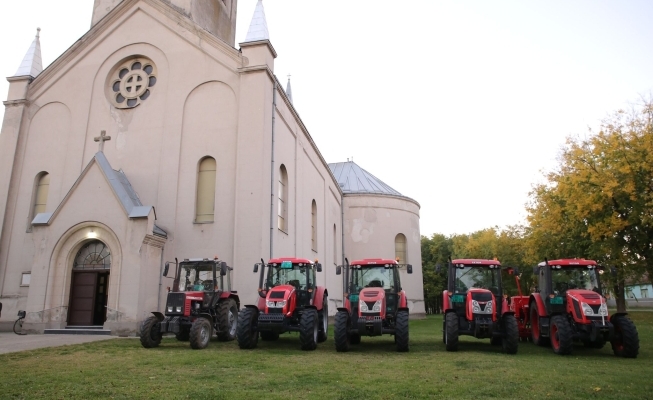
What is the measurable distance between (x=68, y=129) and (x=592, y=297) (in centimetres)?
2244

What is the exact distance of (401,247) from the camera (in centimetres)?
3984

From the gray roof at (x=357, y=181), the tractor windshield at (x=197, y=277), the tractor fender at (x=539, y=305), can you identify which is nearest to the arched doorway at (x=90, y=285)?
the tractor windshield at (x=197, y=277)

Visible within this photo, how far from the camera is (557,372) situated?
9492 millimetres

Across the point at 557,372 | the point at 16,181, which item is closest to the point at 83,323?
the point at 16,181

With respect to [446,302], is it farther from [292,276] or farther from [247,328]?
[247,328]

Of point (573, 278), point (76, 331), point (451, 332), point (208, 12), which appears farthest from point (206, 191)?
point (573, 278)

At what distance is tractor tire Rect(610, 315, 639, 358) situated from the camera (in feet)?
Result: 38.9

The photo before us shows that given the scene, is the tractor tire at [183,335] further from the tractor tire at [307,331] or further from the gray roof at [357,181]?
the gray roof at [357,181]

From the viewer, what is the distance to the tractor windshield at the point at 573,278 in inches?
529

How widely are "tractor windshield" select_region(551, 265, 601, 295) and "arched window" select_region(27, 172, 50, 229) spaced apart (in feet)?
69.5

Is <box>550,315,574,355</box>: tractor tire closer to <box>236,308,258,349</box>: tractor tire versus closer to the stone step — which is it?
<box>236,308,258,349</box>: tractor tire

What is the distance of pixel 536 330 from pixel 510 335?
3.01 metres

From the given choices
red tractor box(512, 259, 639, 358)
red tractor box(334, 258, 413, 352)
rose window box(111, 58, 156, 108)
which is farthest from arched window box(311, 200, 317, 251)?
red tractor box(512, 259, 639, 358)

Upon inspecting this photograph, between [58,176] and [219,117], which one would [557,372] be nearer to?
[219,117]
